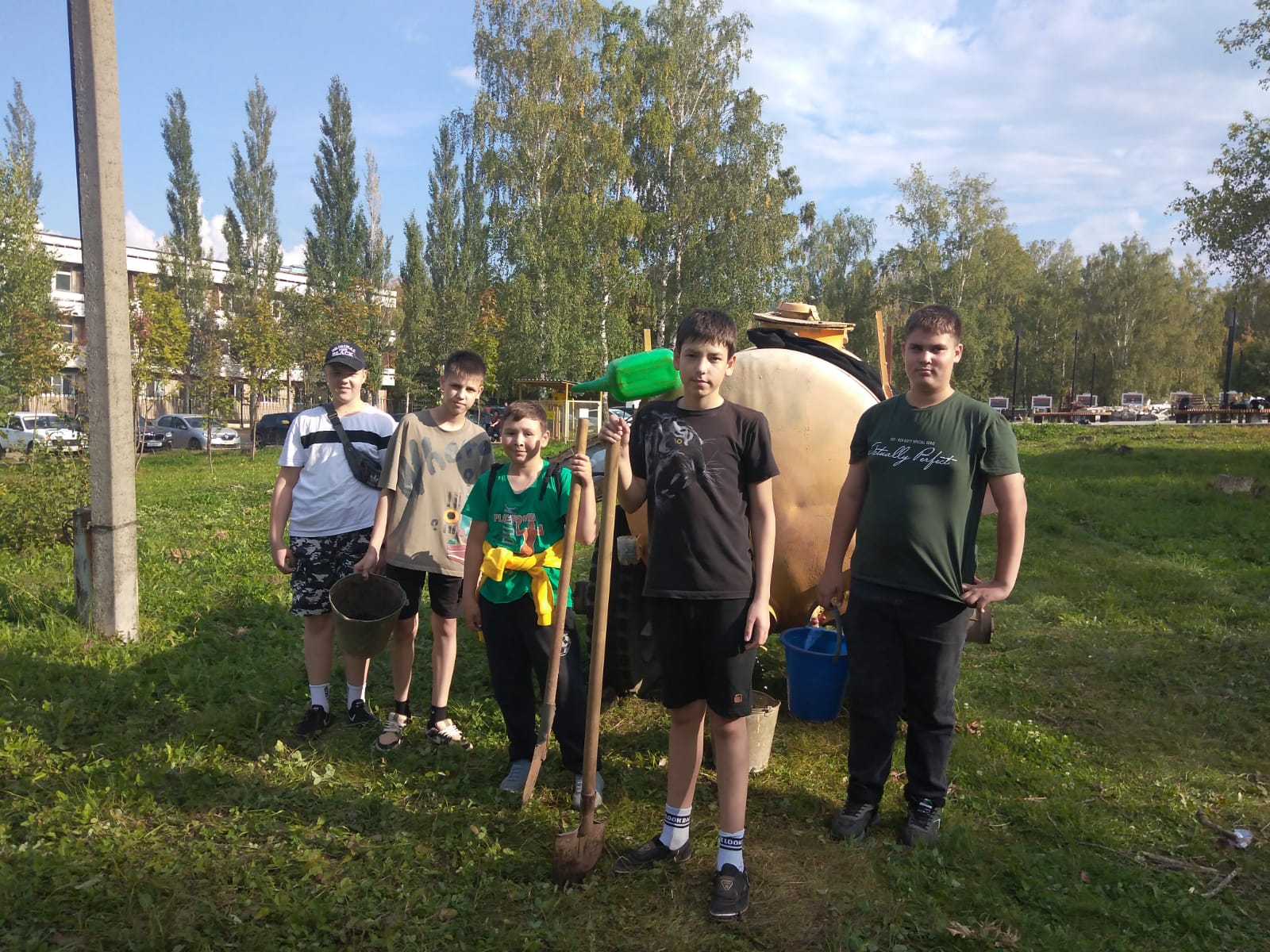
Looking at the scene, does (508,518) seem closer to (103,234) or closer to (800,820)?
(800,820)

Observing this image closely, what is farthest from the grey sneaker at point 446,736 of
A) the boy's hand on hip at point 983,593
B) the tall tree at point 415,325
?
the tall tree at point 415,325

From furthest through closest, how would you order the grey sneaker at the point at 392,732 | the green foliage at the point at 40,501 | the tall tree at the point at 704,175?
1. the tall tree at the point at 704,175
2. the green foliage at the point at 40,501
3. the grey sneaker at the point at 392,732

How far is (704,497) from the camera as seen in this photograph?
8.92ft

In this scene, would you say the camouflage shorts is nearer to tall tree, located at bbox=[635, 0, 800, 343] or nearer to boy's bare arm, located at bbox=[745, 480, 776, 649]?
boy's bare arm, located at bbox=[745, 480, 776, 649]

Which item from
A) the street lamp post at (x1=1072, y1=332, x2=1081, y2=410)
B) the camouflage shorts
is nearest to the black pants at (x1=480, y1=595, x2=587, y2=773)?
the camouflage shorts

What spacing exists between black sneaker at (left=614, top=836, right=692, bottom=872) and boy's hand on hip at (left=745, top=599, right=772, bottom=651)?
82 cm

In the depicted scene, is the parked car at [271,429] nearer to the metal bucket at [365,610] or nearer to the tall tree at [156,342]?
the tall tree at [156,342]

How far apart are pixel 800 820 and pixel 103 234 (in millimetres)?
4889

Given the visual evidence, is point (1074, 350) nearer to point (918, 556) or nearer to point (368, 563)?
point (918, 556)

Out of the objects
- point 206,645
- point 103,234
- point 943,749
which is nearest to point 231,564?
point 206,645

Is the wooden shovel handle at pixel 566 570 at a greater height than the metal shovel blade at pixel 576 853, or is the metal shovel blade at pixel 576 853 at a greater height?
the wooden shovel handle at pixel 566 570

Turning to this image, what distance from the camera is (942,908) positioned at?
2.72 metres

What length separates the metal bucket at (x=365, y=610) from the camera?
3.57 m

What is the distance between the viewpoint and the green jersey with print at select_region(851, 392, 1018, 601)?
2.93 meters
